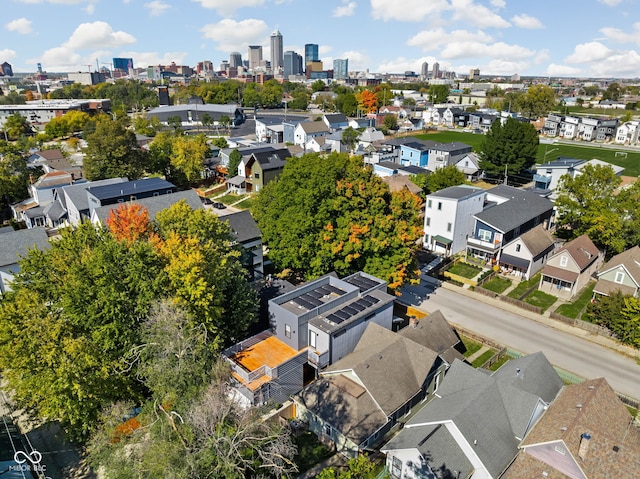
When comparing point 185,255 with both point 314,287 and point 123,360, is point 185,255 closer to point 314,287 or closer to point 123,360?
point 123,360

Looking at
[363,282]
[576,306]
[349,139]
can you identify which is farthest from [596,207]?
[349,139]

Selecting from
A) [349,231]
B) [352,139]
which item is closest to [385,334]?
[349,231]

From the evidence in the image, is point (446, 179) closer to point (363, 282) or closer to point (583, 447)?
point (363, 282)

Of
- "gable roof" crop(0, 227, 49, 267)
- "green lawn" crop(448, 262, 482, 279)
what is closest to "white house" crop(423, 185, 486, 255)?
"green lawn" crop(448, 262, 482, 279)

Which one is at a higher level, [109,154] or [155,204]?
[109,154]

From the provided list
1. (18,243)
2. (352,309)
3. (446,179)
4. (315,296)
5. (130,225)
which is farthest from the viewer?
(446,179)

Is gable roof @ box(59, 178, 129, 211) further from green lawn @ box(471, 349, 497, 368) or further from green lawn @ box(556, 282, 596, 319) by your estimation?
green lawn @ box(556, 282, 596, 319)
